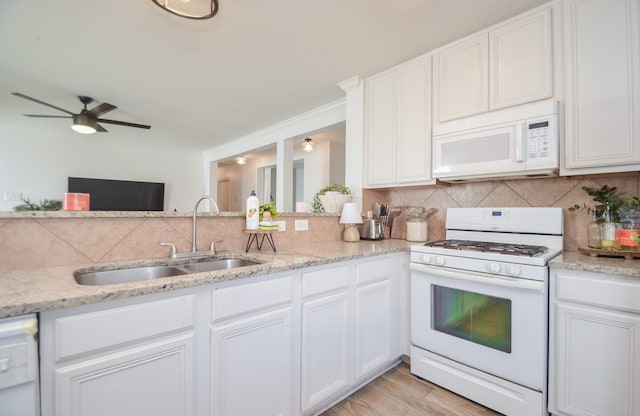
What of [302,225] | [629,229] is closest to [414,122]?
[302,225]

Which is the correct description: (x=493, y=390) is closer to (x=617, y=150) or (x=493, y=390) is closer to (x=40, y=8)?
(x=617, y=150)

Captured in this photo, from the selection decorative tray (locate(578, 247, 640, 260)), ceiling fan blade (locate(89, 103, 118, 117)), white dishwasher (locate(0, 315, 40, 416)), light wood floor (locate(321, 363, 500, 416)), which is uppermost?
ceiling fan blade (locate(89, 103, 118, 117))

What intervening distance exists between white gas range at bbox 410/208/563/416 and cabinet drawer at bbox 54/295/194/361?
4.60 ft

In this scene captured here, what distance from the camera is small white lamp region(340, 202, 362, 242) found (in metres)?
2.32

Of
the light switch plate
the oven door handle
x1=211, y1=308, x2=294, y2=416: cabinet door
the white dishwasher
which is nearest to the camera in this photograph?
the white dishwasher

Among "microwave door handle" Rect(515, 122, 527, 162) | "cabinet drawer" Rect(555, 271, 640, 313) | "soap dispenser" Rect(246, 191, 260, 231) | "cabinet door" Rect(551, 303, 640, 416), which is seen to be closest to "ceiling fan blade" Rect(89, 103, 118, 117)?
"soap dispenser" Rect(246, 191, 260, 231)

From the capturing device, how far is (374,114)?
8.45 ft

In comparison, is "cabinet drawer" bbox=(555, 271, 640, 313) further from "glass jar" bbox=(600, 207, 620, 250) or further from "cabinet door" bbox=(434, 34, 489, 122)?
"cabinet door" bbox=(434, 34, 489, 122)

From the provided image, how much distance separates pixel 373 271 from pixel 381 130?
1300 mm

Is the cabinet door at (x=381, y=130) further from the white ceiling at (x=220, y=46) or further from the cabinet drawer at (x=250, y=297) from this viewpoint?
the cabinet drawer at (x=250, y=297)

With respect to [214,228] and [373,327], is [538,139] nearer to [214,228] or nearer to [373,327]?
[373,327]

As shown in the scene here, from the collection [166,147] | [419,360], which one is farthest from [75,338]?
[166,147]

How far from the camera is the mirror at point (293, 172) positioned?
4595mm

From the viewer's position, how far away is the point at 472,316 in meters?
1.67
